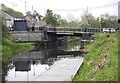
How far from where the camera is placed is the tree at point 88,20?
303ft

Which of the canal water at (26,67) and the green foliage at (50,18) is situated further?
the green foliage at (50,18)

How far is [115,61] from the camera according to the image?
14.6 meters

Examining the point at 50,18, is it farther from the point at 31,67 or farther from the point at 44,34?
the point at 31,67

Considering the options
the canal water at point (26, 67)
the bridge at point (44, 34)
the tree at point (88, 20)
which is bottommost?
the canal water at point (26, 67)

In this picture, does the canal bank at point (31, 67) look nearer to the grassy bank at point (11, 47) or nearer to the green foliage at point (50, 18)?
the grassy bank at point (11, 47)

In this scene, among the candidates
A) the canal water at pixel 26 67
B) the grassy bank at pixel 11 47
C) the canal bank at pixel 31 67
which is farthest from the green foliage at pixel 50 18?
the canal bank at pixel 31 67

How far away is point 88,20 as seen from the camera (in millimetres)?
97875

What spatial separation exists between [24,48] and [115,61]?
35.6 metres

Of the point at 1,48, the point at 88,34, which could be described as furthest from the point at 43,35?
the point at 1,48

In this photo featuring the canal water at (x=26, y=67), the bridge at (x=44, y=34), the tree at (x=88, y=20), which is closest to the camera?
the canal water at (x=26, y=67)

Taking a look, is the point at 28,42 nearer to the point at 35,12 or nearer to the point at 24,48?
the point at 24,48

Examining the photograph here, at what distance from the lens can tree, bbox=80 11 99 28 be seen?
92.4m

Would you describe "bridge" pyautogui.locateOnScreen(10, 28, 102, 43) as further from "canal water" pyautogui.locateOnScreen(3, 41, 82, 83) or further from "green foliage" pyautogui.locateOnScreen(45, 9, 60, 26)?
"green foliage" pyautogui.locateOnScreen(45, 9, 60, 26)

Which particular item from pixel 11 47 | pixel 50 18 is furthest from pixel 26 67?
pixel 50 18
